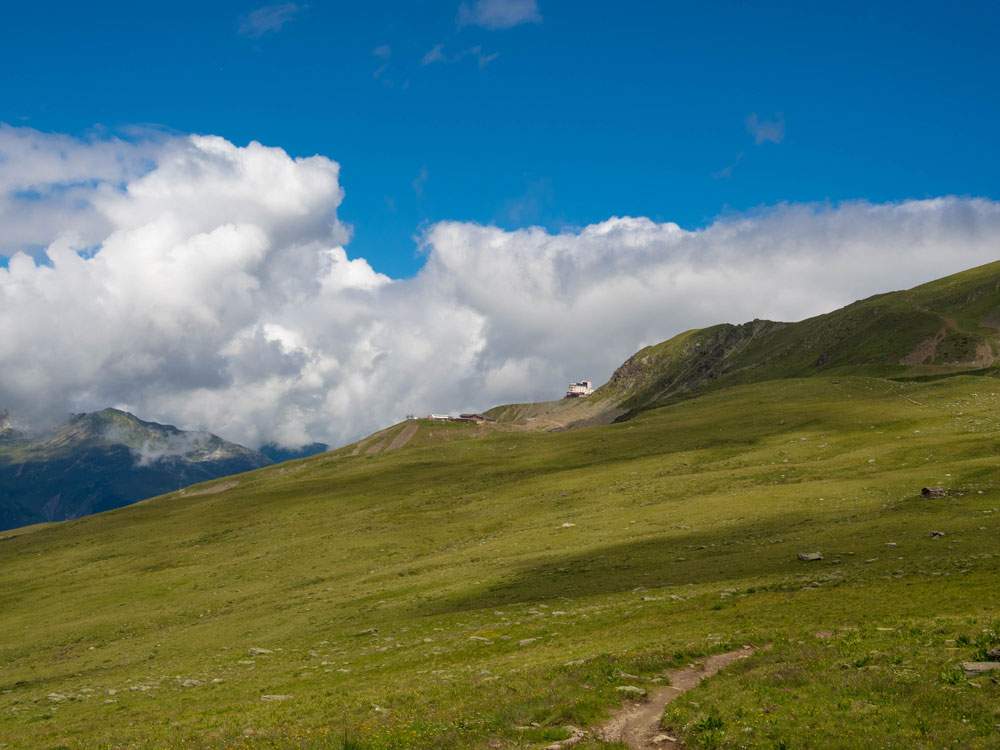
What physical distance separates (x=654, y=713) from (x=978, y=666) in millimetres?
10183

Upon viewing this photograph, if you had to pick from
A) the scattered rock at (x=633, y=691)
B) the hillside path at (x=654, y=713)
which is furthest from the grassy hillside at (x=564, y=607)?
the hillside path at (x=654, y=713)

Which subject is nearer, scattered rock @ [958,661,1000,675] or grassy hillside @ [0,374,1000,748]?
scattered rock @ [958,661,1000,675]

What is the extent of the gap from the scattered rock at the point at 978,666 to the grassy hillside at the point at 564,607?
483 mm

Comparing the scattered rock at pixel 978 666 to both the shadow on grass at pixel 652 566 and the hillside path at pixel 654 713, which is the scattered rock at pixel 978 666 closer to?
the hillside path at pixel 654 713

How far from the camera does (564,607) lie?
46.4 m

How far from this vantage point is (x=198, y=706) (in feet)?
109

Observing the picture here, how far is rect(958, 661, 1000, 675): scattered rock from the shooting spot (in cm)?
2047

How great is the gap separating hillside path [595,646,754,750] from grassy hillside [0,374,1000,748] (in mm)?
778

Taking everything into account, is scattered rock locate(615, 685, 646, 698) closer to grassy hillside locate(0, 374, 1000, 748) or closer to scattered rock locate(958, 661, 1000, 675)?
grassy hillside locate(0, 374, 1000, 748)

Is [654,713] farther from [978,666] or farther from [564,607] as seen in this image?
[564,607]

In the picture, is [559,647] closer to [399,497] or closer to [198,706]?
[198,706]

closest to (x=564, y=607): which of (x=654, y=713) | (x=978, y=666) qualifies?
(x=654, y=713)

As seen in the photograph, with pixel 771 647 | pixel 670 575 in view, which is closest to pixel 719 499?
pixel 670 575

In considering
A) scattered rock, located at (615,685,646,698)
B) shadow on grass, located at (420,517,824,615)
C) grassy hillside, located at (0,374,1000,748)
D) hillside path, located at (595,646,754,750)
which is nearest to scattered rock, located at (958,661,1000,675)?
grassy hillside, located at (0,374,1000,748)
